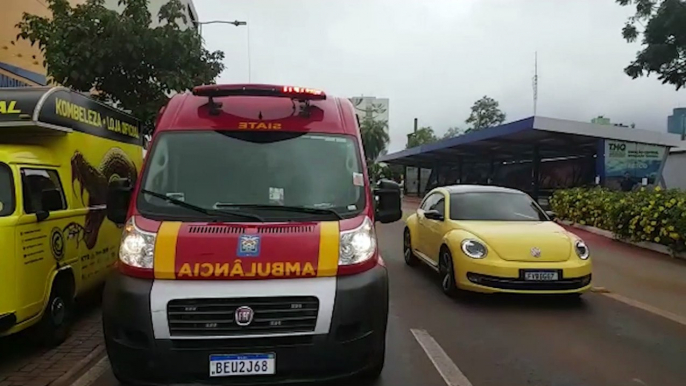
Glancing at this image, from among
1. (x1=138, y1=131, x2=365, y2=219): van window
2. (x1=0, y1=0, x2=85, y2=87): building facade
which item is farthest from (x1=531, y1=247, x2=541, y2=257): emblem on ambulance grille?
(x1=0, y1=0, x2=85, y2=87): building facade

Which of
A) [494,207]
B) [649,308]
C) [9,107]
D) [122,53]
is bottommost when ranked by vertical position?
[649,308]

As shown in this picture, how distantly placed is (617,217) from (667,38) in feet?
31.9

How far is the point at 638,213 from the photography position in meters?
13.6

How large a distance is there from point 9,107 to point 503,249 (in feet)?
18.9

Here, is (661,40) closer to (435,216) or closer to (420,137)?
(435,216)

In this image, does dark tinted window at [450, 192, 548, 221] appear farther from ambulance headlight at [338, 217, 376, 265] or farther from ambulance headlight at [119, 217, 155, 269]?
ambulance headlight at [119, 217, 155, 269]

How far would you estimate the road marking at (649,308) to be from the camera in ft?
23.7

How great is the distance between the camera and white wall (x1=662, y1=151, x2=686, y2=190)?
30.2 metres

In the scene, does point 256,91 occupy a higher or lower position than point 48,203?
higher

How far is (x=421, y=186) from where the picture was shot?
188 feet

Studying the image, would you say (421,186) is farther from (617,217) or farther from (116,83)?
(116,83)

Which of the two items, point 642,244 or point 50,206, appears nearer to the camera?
point 50,206

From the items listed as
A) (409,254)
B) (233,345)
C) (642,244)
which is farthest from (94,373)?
(642,244)

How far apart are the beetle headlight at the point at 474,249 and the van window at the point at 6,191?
17.0 ft
